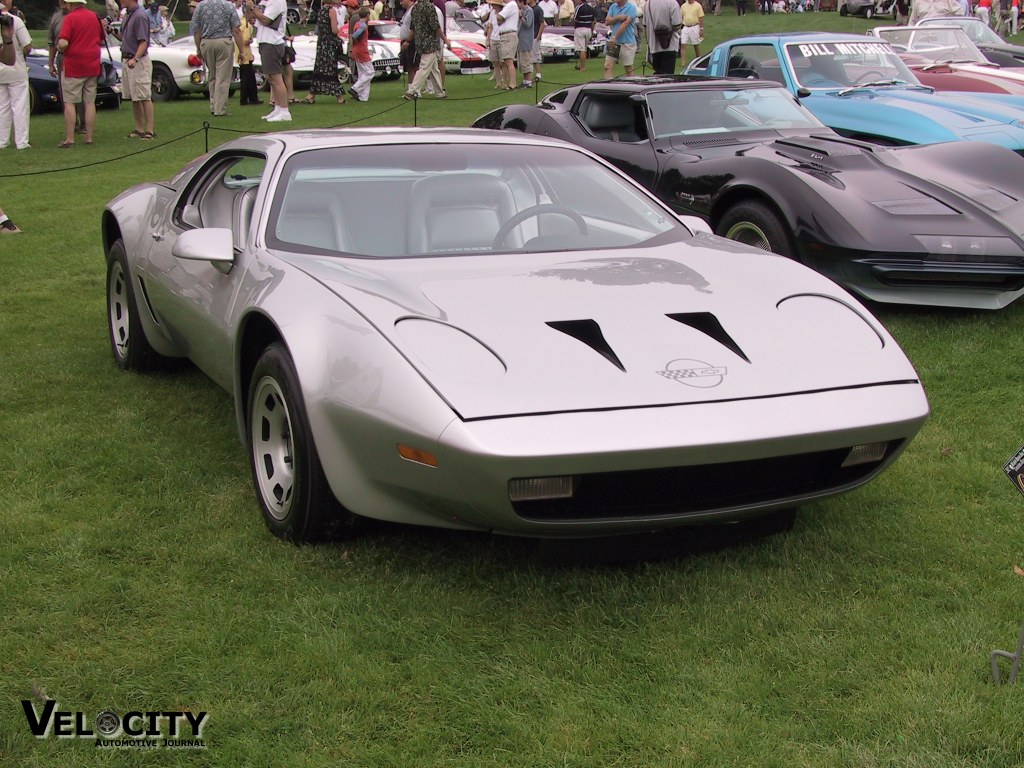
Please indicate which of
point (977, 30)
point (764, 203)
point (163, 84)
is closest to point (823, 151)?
point (764, 203)

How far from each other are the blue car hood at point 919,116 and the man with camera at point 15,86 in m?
7.82

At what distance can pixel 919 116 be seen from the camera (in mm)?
8406

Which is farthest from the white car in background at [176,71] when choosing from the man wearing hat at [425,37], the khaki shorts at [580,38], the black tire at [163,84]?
the khaki shorts at [580,38]

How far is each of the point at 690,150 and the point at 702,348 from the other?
4.21m

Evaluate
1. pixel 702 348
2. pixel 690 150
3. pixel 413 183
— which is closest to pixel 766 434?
pixel 702 348

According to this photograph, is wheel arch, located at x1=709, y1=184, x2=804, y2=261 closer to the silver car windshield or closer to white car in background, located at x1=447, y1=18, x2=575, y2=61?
the silver car windshield

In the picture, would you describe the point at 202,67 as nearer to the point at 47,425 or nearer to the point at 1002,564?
the point at 47,425

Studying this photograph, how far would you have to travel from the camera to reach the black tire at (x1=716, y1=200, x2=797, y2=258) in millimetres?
5883

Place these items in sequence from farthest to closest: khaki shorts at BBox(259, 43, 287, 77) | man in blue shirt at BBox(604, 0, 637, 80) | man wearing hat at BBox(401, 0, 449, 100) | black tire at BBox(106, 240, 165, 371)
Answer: man in blue shirt at BBox(604, 0, 637, 80), man wearing hat at BBox(401, 0, 449, 100), khaki shorts at BBox(259, 43, 287, 77), black tire at BBox(106, 240, 165, 371)

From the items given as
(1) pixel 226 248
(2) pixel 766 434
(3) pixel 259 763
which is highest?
(1) pixel 226 248

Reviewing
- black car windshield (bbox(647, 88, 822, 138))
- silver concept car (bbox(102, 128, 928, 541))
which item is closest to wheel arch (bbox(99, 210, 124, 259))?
silver concept car (bbox(102, 128, 928, 541))

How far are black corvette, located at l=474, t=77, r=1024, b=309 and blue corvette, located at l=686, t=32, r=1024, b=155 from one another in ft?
3.97

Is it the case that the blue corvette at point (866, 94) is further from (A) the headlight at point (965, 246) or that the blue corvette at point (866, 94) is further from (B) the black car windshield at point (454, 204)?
(B) the black car windshield at point (454, 204)

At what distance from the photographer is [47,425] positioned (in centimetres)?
445
